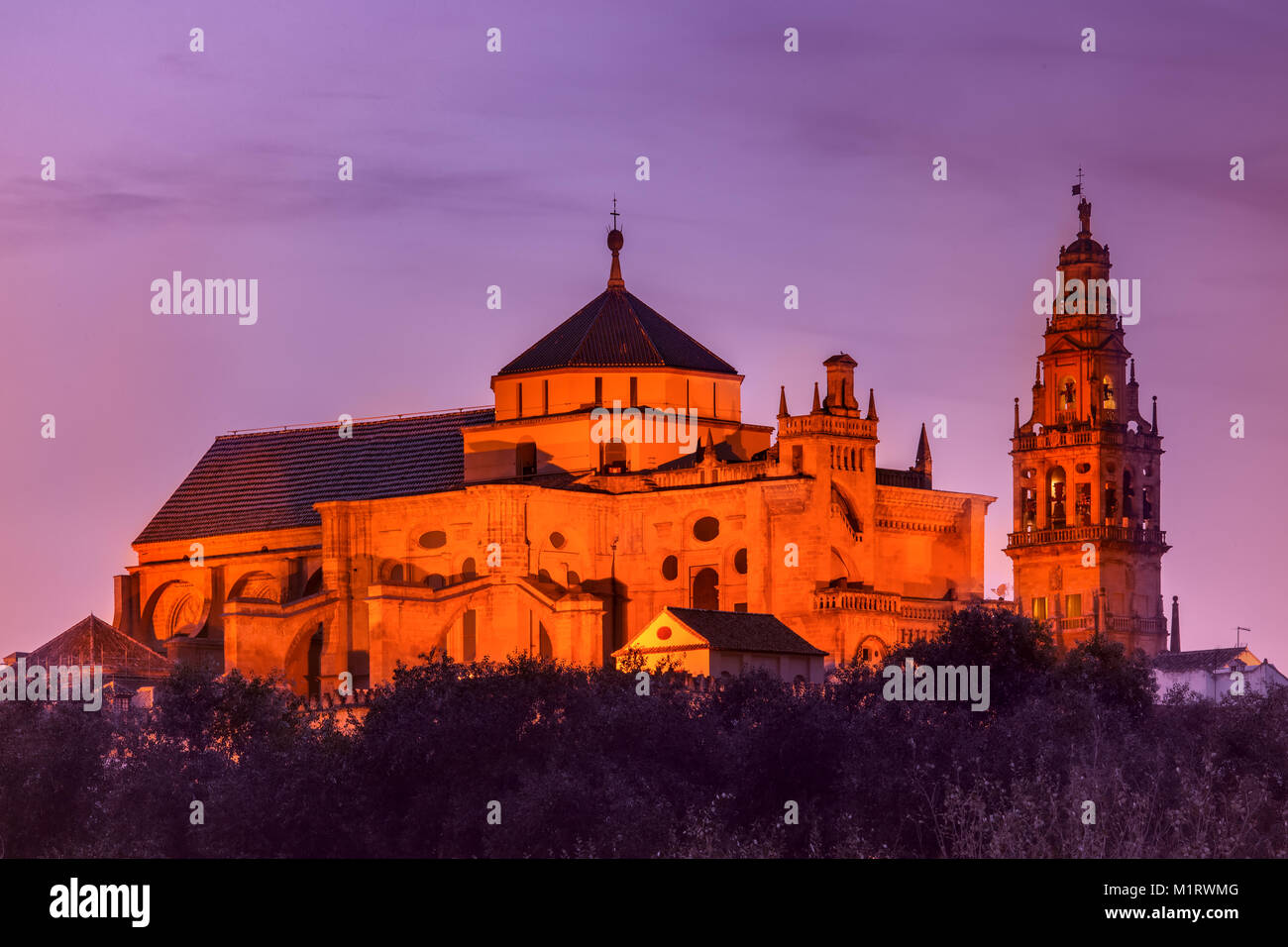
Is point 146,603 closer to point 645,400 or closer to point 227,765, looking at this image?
point 645,400

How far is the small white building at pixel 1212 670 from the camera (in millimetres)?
94562

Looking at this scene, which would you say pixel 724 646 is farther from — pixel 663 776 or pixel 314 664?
pixel 314 664

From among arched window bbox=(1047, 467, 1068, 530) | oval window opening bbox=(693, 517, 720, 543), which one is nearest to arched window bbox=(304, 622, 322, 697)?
oval window opening bbox=(693, 517, 720, 543)

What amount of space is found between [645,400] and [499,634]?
11.2m

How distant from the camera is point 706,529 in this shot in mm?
90812

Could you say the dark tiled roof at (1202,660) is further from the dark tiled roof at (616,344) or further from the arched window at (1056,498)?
the dark tiled roof at (616,344)

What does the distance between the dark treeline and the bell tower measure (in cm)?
2828

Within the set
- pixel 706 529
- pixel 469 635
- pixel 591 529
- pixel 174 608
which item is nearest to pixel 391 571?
pixel 469 635

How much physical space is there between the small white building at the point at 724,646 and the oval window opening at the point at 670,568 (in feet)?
23.9

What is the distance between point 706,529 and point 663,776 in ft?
96.4

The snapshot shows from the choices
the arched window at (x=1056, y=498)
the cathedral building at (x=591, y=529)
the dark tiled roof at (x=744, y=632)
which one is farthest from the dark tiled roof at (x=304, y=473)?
the arched window at (x=1056, y=498)
